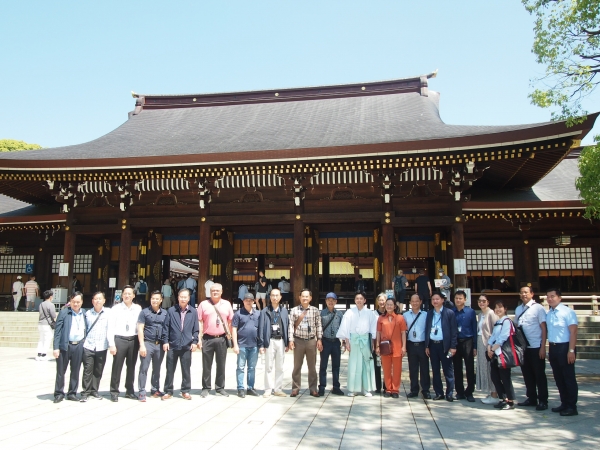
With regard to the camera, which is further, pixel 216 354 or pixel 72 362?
pixel 216 354

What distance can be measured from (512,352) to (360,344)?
2273 millimetres

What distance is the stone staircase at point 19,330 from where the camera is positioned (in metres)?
13.3

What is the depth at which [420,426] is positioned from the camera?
571 cm

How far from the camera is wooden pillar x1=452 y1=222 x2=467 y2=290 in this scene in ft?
42.0

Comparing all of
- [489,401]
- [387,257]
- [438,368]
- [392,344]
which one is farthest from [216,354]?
[387,257]

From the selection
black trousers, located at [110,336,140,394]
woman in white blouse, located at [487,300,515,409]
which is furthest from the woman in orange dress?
black trousers, located at [110,336,140,394]

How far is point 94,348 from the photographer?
23.5 ft

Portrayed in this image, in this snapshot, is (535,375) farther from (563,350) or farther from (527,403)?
(563,350)

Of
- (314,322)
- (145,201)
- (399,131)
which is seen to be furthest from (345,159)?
(145,201)

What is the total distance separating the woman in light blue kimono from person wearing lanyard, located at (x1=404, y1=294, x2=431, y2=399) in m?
0.61

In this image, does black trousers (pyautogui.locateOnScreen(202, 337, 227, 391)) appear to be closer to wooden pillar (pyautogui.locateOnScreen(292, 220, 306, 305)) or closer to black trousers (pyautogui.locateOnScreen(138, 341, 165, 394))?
black trousers (pyautogui.locateOnScreen(138, 341, 165, 394))

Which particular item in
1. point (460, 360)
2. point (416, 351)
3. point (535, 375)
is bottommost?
point (535, 375)

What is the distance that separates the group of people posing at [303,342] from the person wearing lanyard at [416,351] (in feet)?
0.05

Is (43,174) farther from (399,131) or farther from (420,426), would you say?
(420,426)
